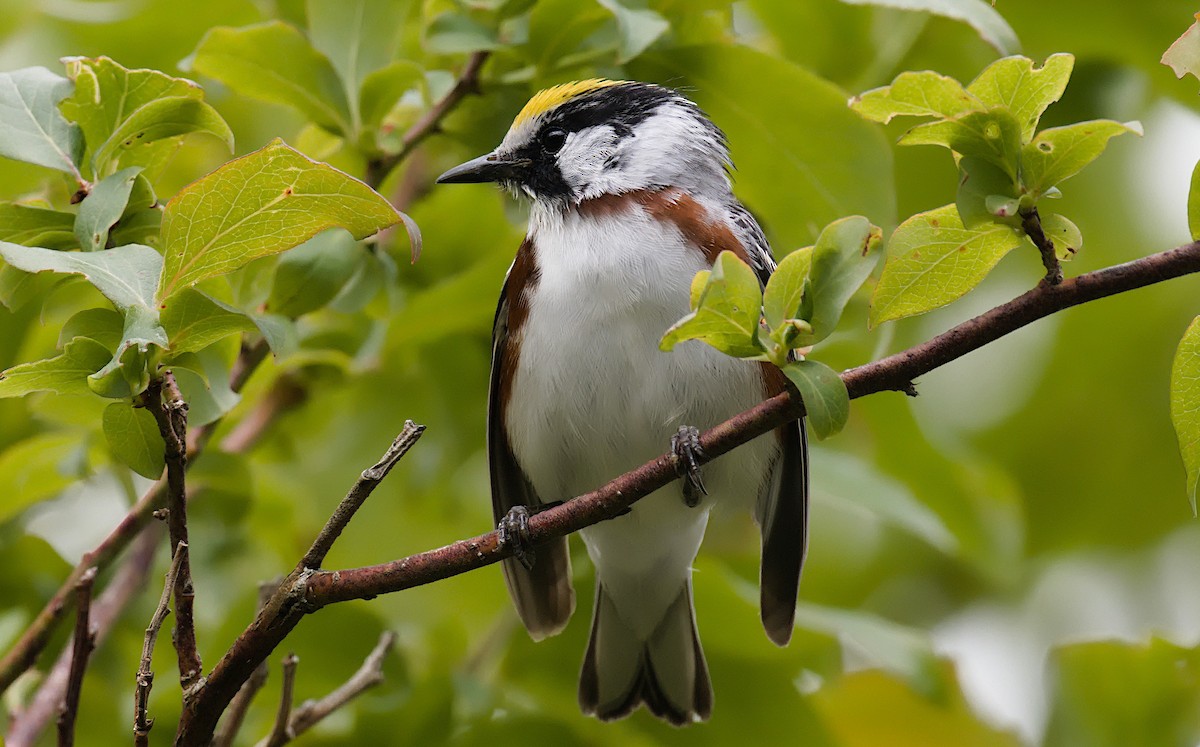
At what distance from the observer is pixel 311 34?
3113mm

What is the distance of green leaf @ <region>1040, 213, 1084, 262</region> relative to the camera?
2.04 meters

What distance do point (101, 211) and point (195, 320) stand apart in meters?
0.30

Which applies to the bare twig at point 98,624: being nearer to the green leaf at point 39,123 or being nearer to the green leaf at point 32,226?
the green leaf at point 32,226

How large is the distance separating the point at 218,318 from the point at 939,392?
3.33 meters

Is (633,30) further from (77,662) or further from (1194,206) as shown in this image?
(77,662)

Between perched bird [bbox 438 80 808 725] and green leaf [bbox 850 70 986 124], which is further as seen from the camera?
perched bird [bbox 438 80 808 725]

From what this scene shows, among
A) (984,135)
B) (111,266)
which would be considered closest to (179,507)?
(111,266)

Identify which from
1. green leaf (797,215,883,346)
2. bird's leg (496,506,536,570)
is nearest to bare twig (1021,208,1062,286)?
green leaf (797,215,883,346)

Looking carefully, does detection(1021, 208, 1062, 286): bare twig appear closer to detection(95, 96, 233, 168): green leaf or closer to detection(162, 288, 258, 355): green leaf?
detection(162, 288, 258, 355): green leaf

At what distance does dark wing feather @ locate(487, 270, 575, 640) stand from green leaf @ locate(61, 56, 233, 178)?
1.37 m

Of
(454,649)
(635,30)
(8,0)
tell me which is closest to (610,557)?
(454,649)

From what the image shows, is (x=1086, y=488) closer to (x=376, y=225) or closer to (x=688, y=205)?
(x=688, y=205)

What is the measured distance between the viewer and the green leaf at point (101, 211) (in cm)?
220

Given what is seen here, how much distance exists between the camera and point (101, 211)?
221 cm
